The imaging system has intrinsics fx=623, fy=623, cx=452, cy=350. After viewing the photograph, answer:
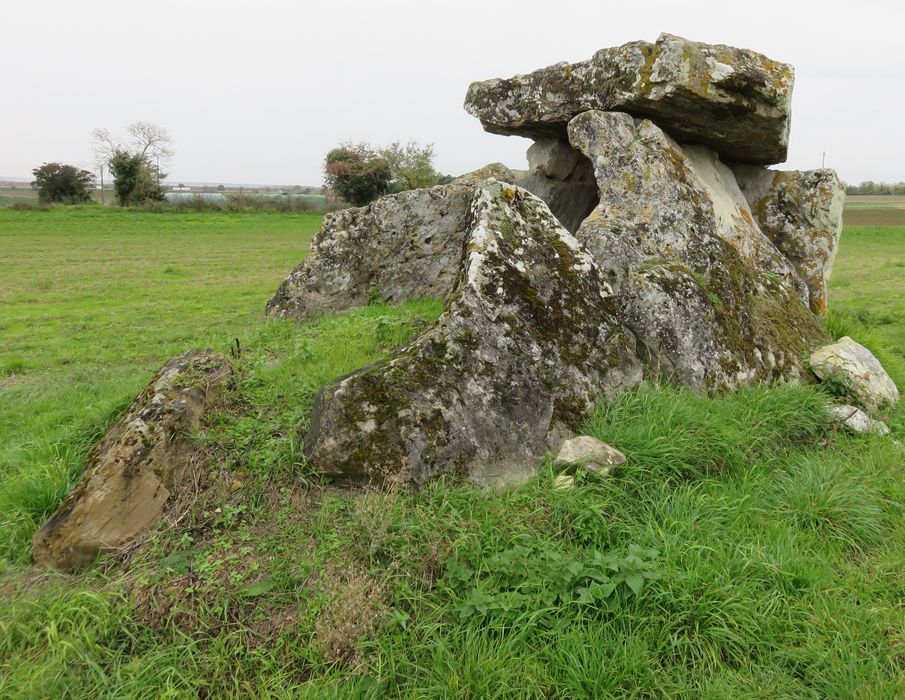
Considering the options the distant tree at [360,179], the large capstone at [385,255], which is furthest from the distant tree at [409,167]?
the large capstone at [385,255]

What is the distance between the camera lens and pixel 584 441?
4609mm

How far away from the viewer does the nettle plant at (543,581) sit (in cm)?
339

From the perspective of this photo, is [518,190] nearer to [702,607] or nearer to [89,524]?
[702,607]

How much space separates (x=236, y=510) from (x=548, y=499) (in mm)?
2057

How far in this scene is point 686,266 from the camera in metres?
6.50

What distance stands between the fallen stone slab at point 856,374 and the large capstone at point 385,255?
4450 mm

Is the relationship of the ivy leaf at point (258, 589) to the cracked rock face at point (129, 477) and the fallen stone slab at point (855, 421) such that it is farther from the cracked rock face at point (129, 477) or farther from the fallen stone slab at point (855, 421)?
the fallen stone slab at point (855, 421)

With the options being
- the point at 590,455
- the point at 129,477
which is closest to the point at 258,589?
the point at 129,477

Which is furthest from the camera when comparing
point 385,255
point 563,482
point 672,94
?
point 385,255

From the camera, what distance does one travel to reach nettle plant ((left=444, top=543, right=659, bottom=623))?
133 inches

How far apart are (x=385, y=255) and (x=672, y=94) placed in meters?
4.12

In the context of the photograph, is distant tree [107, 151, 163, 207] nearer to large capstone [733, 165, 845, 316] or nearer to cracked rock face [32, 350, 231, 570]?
large capstone [733, 165, 845, 316]

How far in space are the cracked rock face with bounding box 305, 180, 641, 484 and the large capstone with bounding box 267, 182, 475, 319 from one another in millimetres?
2499

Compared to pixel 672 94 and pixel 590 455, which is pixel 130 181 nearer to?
pixel 672 94
